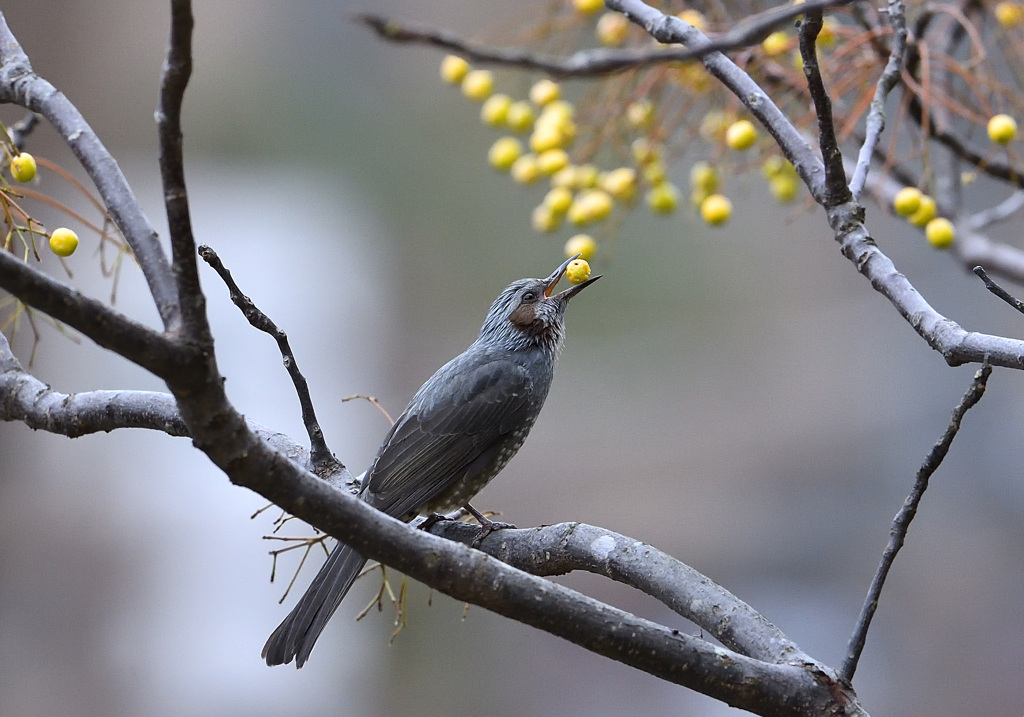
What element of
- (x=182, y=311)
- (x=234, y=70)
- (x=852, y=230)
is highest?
(x=234, y=70)

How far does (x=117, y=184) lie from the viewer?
5.22 ft

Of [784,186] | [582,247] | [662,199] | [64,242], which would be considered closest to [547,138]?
[582,247]

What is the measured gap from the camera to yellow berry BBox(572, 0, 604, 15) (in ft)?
8.80

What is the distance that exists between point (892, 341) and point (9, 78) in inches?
239

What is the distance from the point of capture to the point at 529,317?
3.15 meters

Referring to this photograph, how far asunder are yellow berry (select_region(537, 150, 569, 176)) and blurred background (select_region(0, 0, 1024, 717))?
3.48 meters

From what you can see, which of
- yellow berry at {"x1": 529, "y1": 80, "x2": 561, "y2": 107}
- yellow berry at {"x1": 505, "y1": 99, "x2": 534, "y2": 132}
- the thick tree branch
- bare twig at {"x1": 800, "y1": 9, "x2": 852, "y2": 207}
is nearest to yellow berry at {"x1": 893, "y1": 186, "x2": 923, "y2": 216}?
bare twig at {"x1": 800, "y1": 9, "x2": 852, "y2": 207}

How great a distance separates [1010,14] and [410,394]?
5085 mm

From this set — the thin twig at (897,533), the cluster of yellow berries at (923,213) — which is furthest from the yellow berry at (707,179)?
the thin twig at (897,533)

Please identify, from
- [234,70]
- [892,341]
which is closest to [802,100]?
[892,341]

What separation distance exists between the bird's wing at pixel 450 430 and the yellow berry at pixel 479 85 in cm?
81

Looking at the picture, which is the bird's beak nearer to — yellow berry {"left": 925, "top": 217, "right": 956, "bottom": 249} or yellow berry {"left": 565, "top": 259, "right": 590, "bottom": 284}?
yellow berry {"left": 565, "top": 259, "right": 590, "bottom": 284}

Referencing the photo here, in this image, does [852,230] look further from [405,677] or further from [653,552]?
[405,677]

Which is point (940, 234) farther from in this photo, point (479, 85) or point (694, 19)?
point (479, 85)
